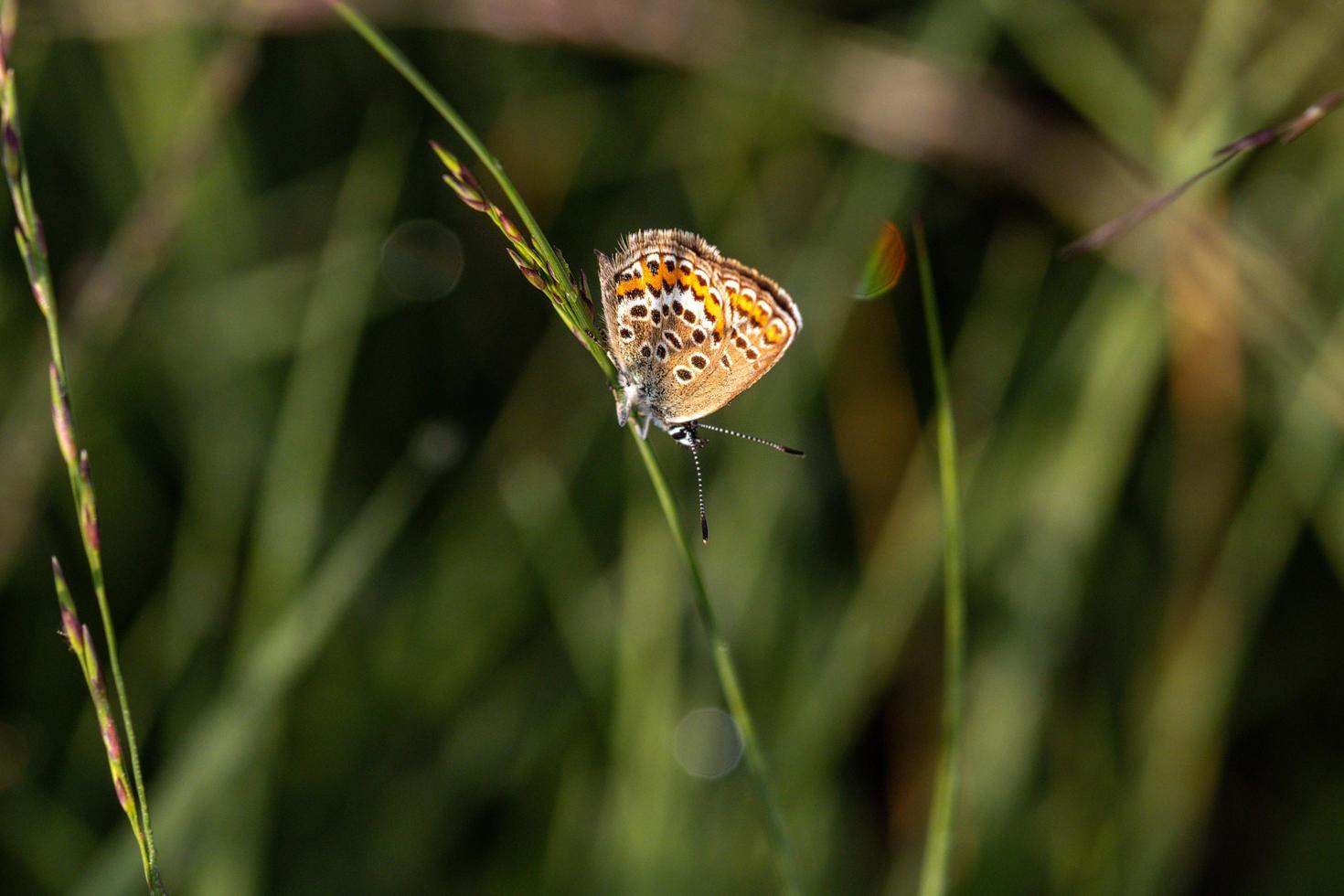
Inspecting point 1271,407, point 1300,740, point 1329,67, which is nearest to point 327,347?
point 1271,407

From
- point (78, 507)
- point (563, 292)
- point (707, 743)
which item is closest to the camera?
point (78, 507)

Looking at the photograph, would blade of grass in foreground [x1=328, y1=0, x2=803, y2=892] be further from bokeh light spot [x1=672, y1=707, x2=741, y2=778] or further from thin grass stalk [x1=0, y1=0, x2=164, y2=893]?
bokeh light spot [x1=672, y1=707, x2=741, y2=778]

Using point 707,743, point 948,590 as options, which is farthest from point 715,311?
point 707,743

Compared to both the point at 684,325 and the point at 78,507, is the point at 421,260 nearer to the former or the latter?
the point at 684,325

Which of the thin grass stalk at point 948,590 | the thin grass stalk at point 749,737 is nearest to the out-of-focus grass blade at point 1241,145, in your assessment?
the thin grass stalk at point 948,590

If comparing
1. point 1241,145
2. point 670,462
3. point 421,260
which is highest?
point 421,260

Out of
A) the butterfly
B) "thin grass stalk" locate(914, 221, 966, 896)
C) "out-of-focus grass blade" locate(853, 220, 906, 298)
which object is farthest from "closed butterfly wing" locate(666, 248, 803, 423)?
"thin grass stalk" locate(914, 221, 966, 896)
